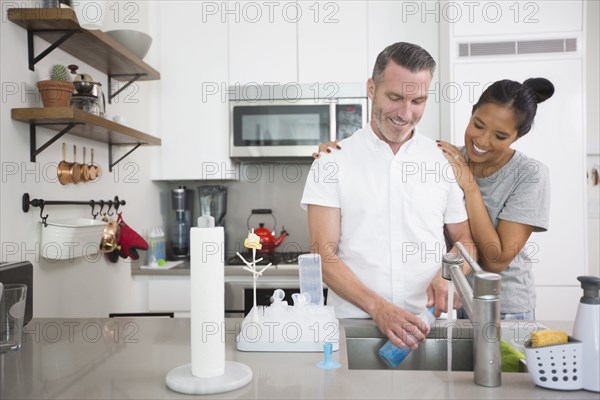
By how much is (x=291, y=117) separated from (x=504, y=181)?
4.48ft

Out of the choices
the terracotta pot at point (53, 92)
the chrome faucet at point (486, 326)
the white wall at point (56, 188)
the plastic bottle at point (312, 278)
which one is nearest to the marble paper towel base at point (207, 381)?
the plastic bottle at point (312, 278)

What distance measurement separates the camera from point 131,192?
262 cm

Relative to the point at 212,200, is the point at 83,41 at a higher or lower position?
higher

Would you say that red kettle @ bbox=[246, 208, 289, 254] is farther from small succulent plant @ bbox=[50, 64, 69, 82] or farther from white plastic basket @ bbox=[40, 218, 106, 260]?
small succulent plant @ bbox=[50, 64, 69, 82]

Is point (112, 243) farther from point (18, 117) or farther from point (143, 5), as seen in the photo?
point (143, 5)

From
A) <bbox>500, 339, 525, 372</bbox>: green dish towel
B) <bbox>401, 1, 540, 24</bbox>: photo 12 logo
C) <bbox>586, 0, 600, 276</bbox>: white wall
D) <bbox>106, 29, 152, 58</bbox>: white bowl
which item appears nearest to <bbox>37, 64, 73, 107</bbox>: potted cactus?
<bbox>106, 29, 152, 58</bbox>: white bowl

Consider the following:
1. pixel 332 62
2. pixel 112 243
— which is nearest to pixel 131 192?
pixel 112 243

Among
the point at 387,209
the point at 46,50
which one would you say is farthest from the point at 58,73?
the point at 387,209

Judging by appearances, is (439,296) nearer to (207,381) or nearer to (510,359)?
(510,359)

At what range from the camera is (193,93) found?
283 centimetres

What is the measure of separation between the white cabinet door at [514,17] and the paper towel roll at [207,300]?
82.5 inches

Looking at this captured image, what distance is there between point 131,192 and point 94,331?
1.42 m

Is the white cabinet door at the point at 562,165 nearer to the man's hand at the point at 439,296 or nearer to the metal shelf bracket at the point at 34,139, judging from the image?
the man's hand at the point at 439,296

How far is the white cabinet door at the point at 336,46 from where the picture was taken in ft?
9.09
